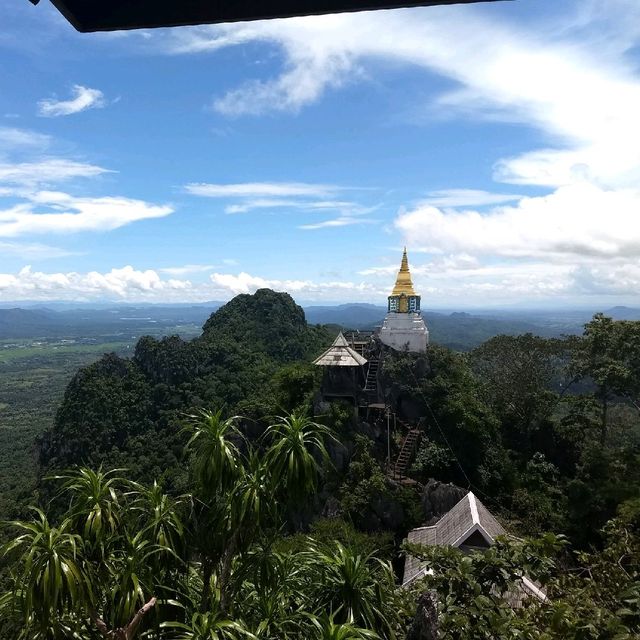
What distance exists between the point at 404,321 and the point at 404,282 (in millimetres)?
2089

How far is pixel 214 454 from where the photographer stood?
17.9 feet

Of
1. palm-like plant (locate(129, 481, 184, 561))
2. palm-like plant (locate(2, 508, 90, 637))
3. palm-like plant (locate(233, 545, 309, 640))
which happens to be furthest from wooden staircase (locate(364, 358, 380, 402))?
palm-like plant (locate(2, 508, 90, 637))

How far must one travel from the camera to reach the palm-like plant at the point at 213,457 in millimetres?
5457

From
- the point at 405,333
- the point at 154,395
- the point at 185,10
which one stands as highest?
the point at 185,10

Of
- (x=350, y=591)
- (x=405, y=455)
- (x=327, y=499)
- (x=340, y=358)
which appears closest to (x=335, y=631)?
(x=350, y=591)

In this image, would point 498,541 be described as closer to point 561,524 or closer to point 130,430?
point 561,524

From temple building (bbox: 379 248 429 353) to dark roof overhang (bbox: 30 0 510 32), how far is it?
66.0 feet

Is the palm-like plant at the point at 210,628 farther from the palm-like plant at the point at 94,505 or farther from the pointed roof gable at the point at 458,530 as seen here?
the pointed roof gable at the point at 458,530

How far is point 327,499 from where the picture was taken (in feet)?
55.2

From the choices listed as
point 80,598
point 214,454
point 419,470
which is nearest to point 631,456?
point 419,470

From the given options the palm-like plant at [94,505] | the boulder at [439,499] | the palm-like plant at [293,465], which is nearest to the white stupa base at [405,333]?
the boulder at [439,499]

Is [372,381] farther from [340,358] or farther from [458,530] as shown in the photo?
[458,530]

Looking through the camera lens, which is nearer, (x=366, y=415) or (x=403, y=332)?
(x=366, y=415)

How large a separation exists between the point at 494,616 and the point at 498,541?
1.12 m
